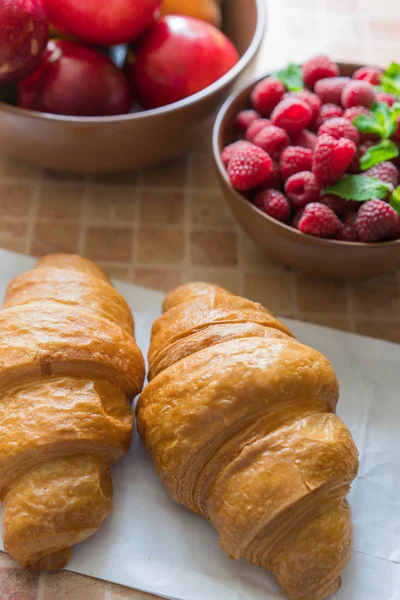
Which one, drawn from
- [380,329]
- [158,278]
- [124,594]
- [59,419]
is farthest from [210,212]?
[124,594]

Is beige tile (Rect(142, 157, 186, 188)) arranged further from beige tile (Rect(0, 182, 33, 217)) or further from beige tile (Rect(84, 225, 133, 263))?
beige tile (Rect(0, 182, 33, 217))

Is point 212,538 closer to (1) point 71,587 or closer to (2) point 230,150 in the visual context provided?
(1) point 71,587

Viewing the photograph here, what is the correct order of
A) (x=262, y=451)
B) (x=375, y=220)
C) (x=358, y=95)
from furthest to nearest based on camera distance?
(x=358, y=95)
(x=375, y=220)
(x=262, y=451)

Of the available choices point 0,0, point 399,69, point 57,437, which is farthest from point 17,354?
point 399,69

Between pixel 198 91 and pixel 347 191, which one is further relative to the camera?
pixel 198 91

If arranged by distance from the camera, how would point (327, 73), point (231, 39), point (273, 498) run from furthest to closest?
point (231, 39), point (327, 73), point (273, 498)

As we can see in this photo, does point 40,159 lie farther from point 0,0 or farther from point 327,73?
point 327,73

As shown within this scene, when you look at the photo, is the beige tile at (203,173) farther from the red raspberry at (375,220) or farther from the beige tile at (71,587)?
the beige tile at (71,587)
